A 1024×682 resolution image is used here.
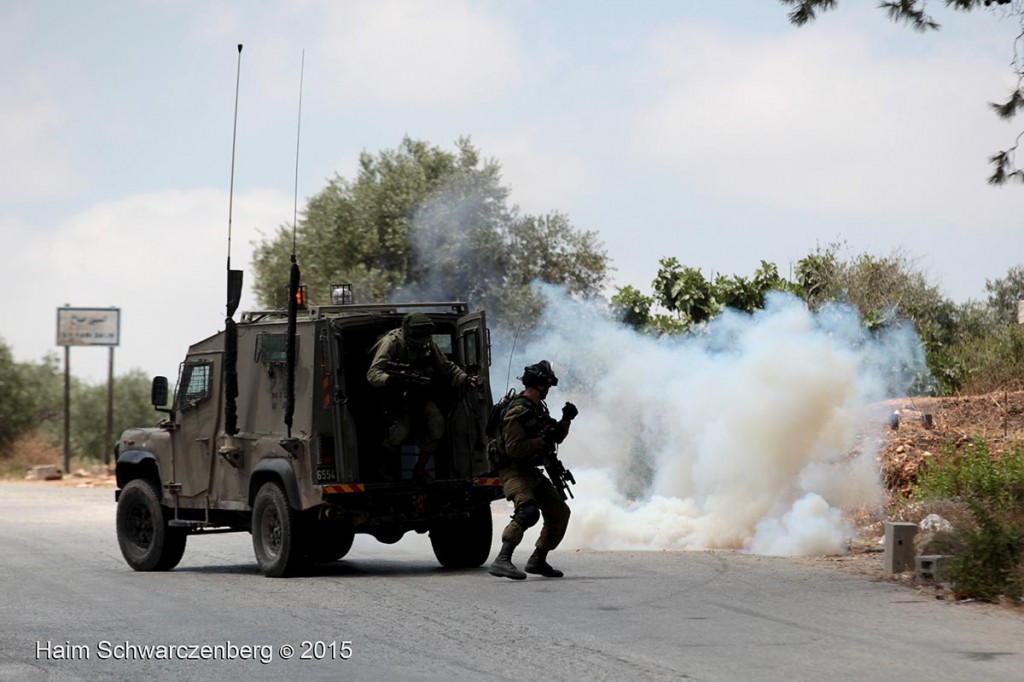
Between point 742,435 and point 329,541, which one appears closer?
point 329,541

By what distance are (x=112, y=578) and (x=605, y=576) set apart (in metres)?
4.81

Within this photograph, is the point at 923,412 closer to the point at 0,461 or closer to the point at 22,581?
the point at 22,581

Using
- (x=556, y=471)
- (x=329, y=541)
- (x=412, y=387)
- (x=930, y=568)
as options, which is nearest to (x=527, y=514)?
(x=556, y=471)

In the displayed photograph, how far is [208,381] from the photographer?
47.9 ft

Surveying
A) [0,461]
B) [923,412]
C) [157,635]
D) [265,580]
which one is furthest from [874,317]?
[0,461]

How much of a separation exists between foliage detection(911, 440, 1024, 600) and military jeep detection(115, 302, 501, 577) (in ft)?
14.6

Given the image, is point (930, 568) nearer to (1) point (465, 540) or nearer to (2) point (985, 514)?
(2) point (985, 514)

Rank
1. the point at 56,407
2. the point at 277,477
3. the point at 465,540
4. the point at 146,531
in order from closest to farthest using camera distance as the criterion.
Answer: the point at 277,477
the point at 465,540
the point at 146,531
the point at 56,407

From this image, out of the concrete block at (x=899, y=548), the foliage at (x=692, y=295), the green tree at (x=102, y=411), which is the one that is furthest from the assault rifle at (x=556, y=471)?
the green tree at (x=102, y=411)

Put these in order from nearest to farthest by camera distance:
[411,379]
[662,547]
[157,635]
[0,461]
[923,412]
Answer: [157,635], [411,379], [662,547], [923,412], [0,461]

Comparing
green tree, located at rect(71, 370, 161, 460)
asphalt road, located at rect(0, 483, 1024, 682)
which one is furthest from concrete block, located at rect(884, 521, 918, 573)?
green tree, located at rect(71, 370, 161, 460)

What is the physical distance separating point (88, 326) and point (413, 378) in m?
35.9

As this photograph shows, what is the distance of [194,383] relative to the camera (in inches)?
583

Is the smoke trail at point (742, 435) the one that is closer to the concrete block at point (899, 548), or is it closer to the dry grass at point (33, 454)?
the concrete block at point (899, 548)
